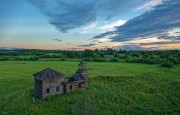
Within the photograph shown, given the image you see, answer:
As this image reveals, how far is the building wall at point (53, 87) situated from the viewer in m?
35.6

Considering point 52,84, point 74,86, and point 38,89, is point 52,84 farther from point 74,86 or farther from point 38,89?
point 74,86

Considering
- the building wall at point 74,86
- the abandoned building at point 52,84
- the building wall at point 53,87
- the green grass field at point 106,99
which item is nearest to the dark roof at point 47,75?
the abandoned building at point 52,84

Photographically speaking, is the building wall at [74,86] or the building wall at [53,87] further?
the building wall at [74,86]

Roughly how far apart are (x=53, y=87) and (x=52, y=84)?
656mm

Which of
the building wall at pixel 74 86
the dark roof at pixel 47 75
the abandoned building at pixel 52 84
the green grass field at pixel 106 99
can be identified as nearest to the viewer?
the green grass field at pixel 106 99

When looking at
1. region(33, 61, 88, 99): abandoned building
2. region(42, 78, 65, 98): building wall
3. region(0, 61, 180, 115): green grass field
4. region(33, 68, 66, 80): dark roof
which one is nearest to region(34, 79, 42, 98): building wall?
region(33, 61, 88, 99): abandoned building

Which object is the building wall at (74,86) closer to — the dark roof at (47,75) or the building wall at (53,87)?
the building wall at (53,87)

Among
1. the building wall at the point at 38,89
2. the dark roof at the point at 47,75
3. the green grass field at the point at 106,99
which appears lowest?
the green grass field at the point at 106,99

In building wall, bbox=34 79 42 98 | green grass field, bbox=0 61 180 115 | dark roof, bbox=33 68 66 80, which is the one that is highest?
dark roof, bbox=33 68 66 80

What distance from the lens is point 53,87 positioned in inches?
1447

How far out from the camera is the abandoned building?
116ft

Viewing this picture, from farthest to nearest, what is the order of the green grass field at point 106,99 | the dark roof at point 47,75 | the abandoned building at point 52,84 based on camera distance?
the dark roof at point 47,75
the abandoned building at point 52,84
the green grass field at point 106,99

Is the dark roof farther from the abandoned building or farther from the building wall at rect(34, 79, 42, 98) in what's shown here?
the building wall at rect(34, 79, 42, 98)

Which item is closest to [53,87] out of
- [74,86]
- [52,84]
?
[52,84]
